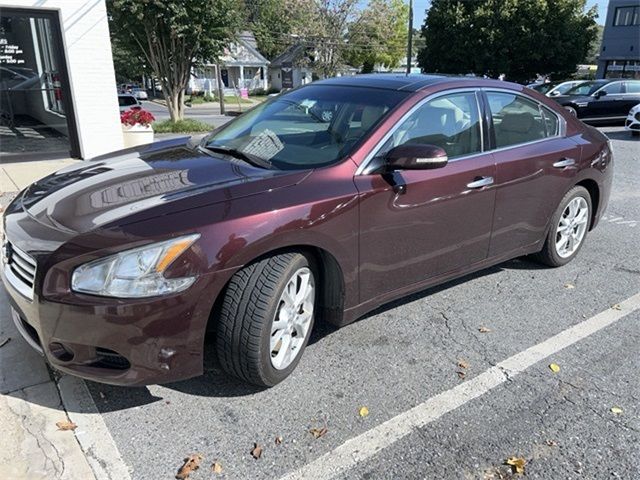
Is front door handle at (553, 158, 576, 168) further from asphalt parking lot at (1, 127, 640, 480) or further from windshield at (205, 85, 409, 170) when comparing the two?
windshield at (205, 85, 409, 170)

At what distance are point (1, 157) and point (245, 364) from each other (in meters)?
8.53

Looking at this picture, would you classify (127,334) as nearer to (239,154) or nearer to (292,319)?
(292,319)

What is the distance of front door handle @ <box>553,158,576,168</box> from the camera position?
421 centimetres

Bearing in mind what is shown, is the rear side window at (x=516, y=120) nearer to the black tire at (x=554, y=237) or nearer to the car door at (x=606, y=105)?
the black tire at (x=554, y=237)

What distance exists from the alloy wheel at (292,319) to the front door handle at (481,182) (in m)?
1.35

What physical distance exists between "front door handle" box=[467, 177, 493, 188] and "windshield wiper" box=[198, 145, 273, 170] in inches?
54.4

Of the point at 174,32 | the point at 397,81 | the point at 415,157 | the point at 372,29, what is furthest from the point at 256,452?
the point at 372,29

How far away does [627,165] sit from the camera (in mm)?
9984

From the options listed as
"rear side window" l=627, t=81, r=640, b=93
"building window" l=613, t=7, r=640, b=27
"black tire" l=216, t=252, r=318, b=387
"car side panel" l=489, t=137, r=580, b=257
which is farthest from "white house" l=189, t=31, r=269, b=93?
"black tire" l=216, t=252, r=318, b=387

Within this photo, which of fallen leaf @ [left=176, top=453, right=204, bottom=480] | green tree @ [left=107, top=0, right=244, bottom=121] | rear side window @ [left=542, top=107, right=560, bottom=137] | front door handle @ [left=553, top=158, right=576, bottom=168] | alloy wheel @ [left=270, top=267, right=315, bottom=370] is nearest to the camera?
fallen leaf @ [left=176, top=453, right=204, bottom=480]

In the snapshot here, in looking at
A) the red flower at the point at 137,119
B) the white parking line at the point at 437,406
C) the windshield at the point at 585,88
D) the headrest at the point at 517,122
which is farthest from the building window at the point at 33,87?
the windshield at the point at 585,88

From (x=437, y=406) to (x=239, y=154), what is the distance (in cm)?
189

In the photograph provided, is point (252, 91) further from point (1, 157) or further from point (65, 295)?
point (65, 295)

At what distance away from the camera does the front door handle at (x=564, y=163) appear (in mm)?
4211
